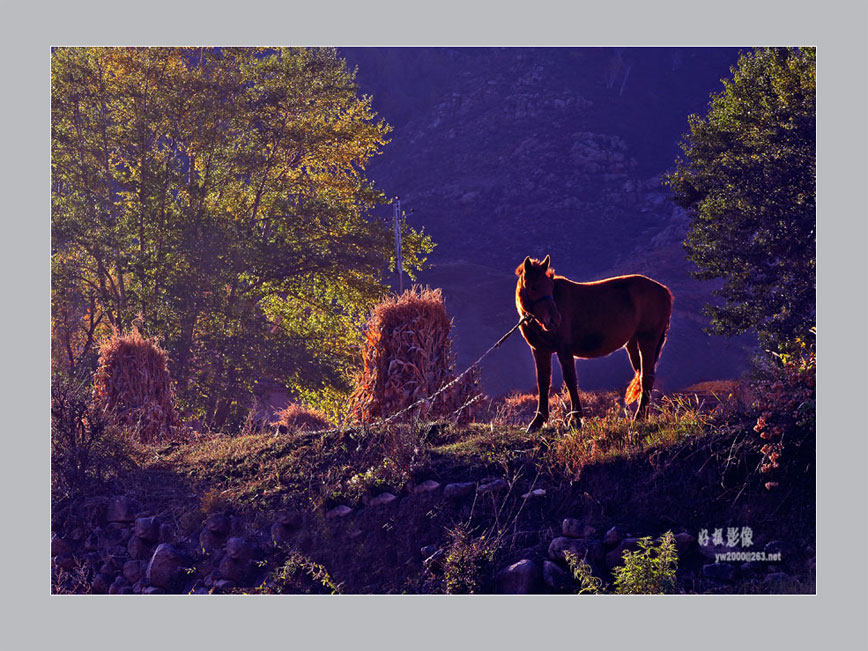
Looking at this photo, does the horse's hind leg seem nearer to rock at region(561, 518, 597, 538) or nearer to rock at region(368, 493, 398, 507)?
rock at region(561, 518, 597, 538)

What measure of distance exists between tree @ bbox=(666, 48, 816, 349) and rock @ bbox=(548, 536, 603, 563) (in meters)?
9.99

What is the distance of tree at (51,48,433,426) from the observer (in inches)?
875

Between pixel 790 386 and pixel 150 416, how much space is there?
10.1m

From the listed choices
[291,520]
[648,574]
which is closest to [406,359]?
[291,520]

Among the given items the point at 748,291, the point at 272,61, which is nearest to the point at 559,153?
the point at 272,61

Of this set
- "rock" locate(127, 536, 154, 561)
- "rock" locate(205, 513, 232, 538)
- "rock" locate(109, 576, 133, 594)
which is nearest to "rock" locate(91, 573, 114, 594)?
"rock" locate(109, 576, 133, 594)

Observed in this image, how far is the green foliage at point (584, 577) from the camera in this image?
279 inches

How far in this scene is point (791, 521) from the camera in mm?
7469

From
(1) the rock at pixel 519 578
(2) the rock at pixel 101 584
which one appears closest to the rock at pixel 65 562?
(2) the rock at pixel 101 584

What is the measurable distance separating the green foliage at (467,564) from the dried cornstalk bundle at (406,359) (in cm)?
463

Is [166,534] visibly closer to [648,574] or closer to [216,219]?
[648,574]

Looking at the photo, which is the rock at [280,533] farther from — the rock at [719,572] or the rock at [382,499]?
the rock at [719,572]

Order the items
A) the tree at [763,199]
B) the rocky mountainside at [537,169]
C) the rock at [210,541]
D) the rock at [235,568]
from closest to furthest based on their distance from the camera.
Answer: the rock at [235,568], the rock at [210,541], the tree at [763,199], the rocky mountainside at [537,169]

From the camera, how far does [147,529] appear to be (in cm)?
947
